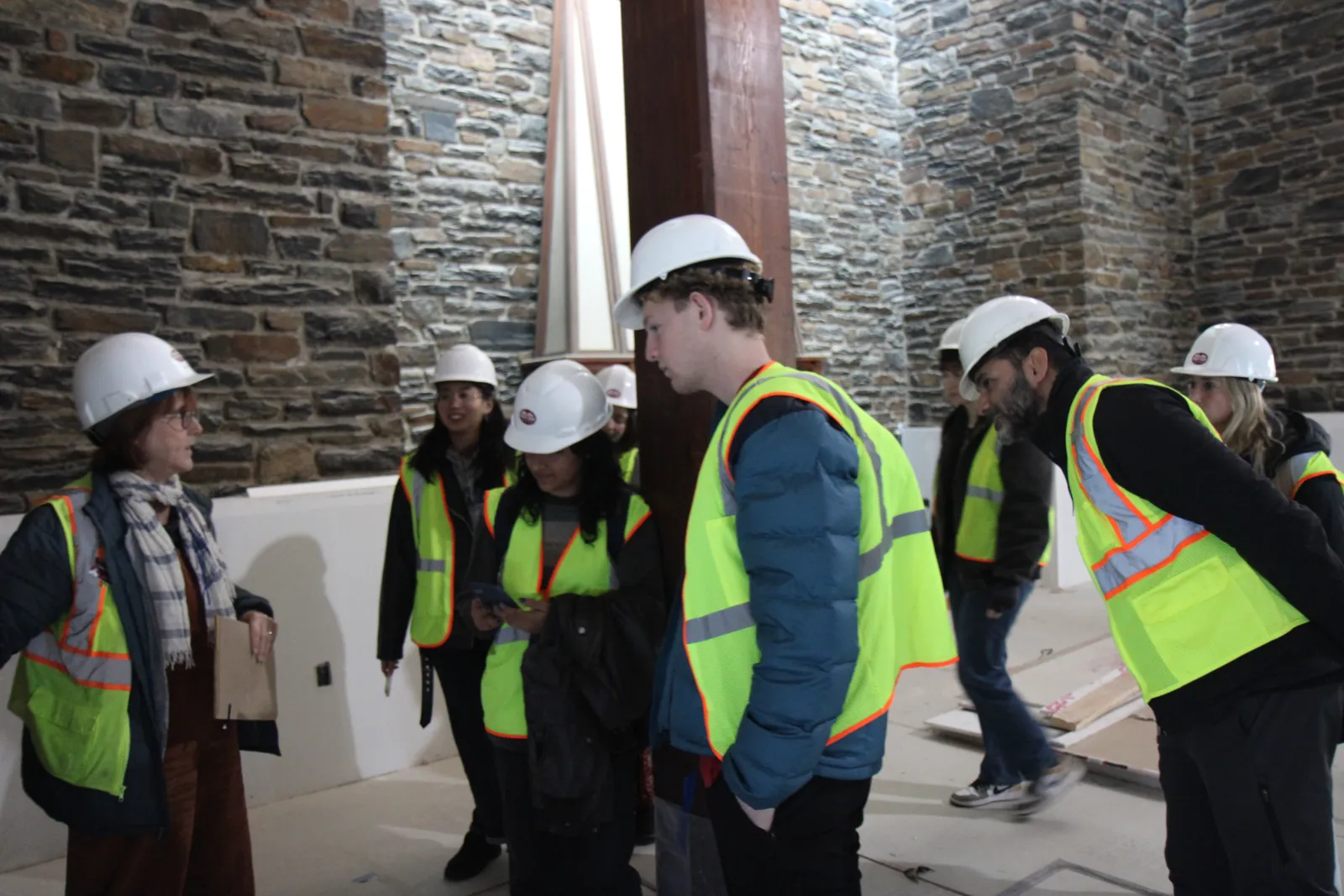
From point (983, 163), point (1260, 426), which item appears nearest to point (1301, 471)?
point (1260, 426)

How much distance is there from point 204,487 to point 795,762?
3343 millimetres

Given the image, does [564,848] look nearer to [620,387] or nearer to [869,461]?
[869,461]

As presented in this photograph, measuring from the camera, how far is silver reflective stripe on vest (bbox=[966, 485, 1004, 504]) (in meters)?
3.24

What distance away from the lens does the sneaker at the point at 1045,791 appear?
3191 millimetres

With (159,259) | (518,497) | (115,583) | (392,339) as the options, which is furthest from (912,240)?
(115,583)

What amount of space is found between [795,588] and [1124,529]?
0.73 metres

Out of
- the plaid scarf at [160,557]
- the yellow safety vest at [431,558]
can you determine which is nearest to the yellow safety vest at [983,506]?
the yellow safety vest at [431,558]

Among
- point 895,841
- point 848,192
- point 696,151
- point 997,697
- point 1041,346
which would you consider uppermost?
point 848,192

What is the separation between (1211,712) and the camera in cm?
164

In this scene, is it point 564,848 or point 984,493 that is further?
point 984,493

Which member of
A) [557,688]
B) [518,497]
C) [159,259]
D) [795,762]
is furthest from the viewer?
[159,259]

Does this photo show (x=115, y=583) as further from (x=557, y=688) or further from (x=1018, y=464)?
(x=1018, y=464)

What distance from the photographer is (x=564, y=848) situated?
214cm

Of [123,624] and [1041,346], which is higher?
[1041,346]
